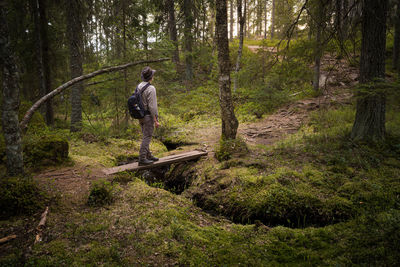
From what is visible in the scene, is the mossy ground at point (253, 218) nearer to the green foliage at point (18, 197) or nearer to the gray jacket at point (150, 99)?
the green foliage at point (18, 197)

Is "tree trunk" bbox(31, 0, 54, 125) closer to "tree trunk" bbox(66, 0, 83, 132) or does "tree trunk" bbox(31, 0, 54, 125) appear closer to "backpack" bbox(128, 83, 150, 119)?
"tree trunk" bbox(66, 0, 83, 132)

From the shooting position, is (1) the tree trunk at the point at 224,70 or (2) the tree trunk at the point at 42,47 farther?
(2) the tree trunk at the point at 42,47

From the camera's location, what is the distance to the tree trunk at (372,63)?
19.8ft

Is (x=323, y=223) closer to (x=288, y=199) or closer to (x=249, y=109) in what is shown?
(x=288, y=199)

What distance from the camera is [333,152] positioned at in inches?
249

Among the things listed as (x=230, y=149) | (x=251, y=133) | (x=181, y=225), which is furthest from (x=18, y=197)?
(x=251, y=133)

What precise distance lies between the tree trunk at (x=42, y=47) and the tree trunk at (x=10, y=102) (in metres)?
8.16

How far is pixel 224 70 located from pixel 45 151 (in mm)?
5430

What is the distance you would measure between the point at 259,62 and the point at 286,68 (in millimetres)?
1006

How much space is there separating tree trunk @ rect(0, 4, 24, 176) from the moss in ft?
4.86

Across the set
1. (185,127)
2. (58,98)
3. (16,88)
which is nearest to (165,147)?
(185,127)

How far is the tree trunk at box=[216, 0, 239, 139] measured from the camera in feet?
20.7

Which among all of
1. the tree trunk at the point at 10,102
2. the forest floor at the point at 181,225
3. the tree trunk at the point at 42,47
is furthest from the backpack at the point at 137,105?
the tree trunk at the point at 42,47

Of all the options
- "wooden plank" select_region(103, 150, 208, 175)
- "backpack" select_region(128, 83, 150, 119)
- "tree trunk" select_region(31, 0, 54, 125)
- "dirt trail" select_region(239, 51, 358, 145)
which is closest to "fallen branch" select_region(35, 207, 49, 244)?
"wooden plank" select_region(103, 150, 208, 175)
